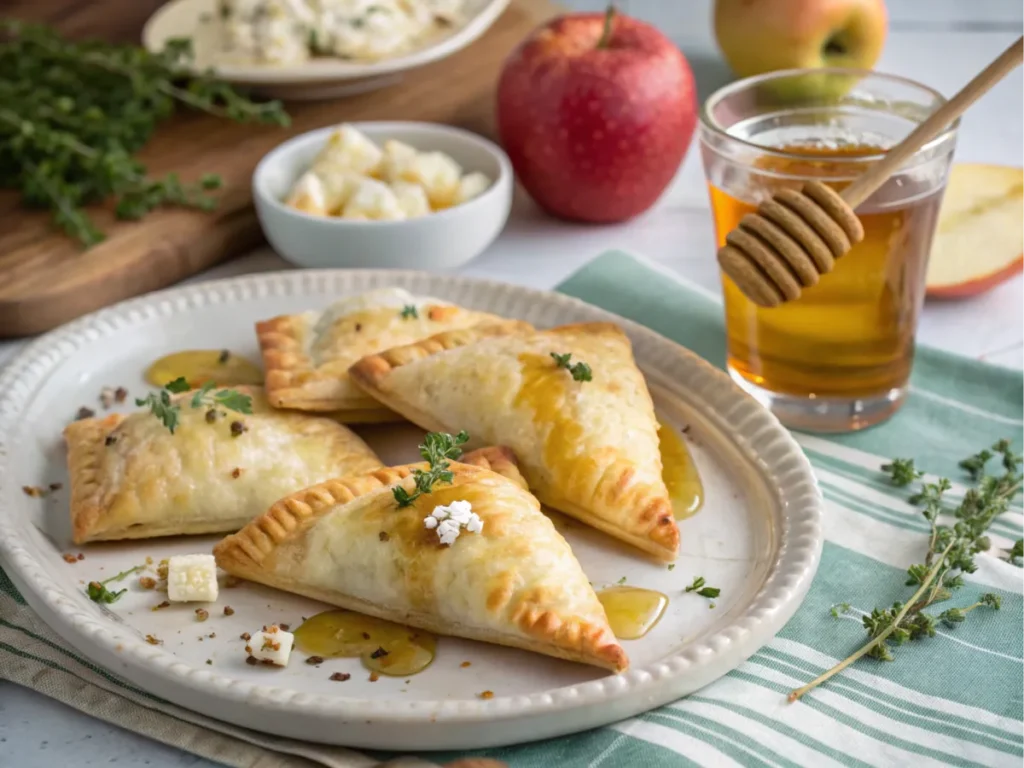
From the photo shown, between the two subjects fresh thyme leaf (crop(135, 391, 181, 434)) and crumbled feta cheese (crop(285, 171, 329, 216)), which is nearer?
fresh thyme leaf (crop(135, 391, 181, 434))

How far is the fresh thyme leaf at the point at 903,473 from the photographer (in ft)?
8.39

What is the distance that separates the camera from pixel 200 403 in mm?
2527

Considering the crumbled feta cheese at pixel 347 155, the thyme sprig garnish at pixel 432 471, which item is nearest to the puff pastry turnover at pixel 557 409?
the thyme sprig garnish at pixel 432 471

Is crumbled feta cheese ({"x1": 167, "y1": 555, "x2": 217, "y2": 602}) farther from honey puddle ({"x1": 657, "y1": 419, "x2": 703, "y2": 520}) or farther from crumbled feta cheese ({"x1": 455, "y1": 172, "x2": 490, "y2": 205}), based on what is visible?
crumbled feta cheese ({"x1": 455, "y1": 172, "x2": 490, "y2": 205})

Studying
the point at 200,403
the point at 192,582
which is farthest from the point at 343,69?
the point at 192,582

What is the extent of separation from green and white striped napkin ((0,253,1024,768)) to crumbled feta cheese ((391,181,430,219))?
1444mm

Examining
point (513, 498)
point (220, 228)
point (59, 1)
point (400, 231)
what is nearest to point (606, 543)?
point (513, 498)

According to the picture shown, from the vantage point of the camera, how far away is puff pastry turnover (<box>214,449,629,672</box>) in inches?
79.3

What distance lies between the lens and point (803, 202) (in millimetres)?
2434

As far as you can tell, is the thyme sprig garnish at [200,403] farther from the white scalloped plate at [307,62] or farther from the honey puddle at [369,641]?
the white scalloped plate at [307,62]

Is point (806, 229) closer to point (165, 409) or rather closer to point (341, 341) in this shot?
point (341, 341)

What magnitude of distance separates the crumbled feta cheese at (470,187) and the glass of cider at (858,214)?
0.87 meters

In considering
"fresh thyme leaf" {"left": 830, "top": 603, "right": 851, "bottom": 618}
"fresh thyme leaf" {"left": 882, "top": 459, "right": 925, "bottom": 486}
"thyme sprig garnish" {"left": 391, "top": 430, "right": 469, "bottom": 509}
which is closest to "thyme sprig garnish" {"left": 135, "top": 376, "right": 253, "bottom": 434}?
"thyme sprig garnish" {"left": 391, "top": 430, "right": 469, "bottom": 509}

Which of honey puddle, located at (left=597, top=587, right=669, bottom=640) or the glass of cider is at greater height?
the glass of cider
